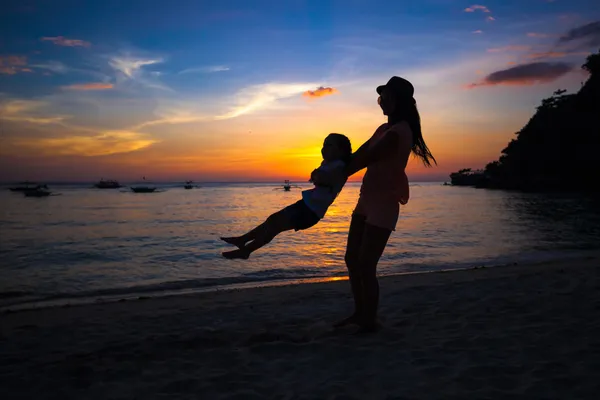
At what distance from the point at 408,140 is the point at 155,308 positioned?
4999 millimetres

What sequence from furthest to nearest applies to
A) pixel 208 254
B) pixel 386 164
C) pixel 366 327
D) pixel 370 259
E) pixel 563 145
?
pixel 563 145 → pixel 208 254 → pixel 366 327 → pixel 370 259 → pixel 386 164

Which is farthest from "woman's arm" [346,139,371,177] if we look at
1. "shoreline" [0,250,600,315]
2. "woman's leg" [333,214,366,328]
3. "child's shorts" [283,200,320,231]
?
"shoreline" [0,250,600,315]

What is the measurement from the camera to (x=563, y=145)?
2653 inches

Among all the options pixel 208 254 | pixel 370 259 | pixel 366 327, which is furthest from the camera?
pixel 208 254

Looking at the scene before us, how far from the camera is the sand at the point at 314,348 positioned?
340cm

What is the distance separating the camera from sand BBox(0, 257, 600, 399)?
11.2ft

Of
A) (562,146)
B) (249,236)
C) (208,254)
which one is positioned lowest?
(208,254)

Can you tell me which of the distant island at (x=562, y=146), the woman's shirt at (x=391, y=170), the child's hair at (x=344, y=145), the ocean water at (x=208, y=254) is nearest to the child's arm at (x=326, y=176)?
the child's hair at (x=344, y=145)

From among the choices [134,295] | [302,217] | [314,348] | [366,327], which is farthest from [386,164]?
[134,295]

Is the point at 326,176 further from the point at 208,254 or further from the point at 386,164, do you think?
the point at 208,254

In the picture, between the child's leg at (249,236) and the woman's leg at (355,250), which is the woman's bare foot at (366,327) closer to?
the woman's leg at (355,250)

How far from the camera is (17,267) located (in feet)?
40.7

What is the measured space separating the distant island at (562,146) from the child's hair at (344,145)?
68.1 meters

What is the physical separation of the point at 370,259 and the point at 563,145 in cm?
7652
